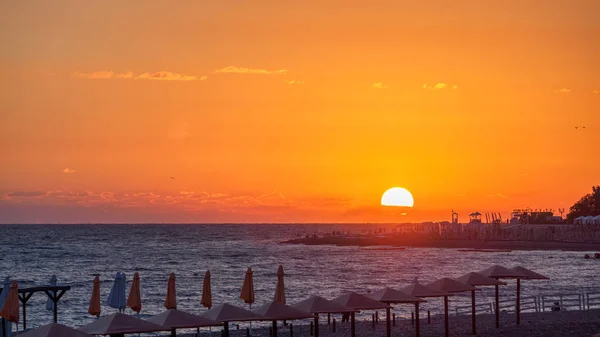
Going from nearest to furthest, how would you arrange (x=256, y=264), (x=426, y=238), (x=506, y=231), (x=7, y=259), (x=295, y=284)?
(x=295, y=284) < (x=256, y=264) < (x=7, y=259) < (x=506, y=231) < (x=426, y=238)

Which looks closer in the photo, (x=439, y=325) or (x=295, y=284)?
(x=439, y=325)

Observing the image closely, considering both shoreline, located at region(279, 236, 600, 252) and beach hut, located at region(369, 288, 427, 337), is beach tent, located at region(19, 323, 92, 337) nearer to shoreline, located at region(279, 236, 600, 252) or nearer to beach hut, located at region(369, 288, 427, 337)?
beach hut, located at region(369, 288, 427, 337)

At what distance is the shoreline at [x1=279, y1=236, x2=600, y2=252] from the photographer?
120700mm

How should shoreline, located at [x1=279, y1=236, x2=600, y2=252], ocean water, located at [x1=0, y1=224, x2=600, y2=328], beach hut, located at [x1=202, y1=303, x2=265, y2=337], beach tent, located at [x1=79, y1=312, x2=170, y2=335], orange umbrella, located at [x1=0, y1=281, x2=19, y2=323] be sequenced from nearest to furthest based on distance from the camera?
1. beach tent, located at [x1=79, y1=312, x2=170, y2=335]
2. orange umbrella, located at [x1=0, y1=281, x2=19, y2=323]
3. beach hut, located at [x1=202, y1=303, x2=265, y2=337]
4. ocean water, located at [x1=0, y1=224, x2=600, y2=328]
5. shoreline, located at [x1=279, y1=236, x2=600, y2=252]

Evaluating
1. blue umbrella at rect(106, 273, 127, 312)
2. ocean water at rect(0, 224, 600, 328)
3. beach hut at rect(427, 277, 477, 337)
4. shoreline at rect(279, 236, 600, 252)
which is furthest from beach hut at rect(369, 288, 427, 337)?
Answer: shoreline at rect(279, 236, 600, 252)

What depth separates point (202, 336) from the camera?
34.5 metres

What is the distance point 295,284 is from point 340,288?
635 cm

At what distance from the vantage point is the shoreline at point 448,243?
121 m

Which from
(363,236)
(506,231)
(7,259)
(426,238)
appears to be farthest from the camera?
(363,236)

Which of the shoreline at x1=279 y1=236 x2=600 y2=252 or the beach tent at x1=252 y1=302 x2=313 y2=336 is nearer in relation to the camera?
the beach tent at x1=252 y1=302 x2=313 y2=336

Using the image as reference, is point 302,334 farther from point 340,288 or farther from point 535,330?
point 340,288

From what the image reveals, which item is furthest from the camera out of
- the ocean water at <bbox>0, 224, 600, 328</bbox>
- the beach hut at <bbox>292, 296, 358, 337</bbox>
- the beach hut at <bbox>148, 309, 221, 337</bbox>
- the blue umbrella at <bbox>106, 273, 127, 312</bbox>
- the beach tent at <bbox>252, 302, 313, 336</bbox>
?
the ocean water at <bbox>0, 224, 600, 328</bbox>

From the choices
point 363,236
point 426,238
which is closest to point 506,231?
point 426,238

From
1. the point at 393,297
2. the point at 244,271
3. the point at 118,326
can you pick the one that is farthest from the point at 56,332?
the point at 244,271
